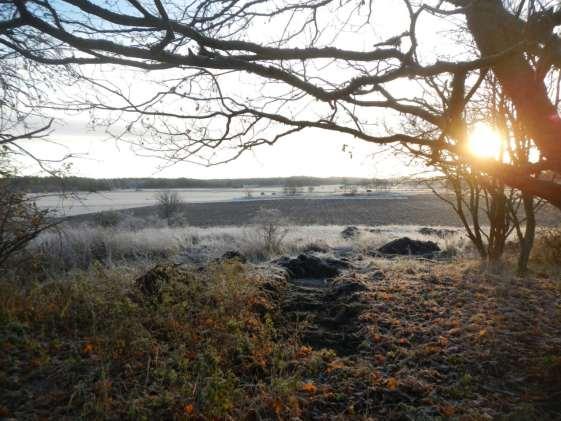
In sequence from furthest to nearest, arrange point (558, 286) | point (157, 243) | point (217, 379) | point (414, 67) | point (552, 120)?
point (157, 243), point (558, 286), point (552, 120), point (414, 67), point (217, 379)

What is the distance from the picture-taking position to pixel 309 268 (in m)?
8.30

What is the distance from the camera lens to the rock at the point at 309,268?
8.13 m

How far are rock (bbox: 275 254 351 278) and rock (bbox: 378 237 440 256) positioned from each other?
4683 millimetres

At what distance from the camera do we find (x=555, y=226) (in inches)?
457

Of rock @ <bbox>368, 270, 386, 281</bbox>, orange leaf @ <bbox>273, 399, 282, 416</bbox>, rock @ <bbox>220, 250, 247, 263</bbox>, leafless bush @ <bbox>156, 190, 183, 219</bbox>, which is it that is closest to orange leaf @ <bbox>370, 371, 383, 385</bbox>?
orange leaf @ <bbox>273, 399, 282, 416</bbox>

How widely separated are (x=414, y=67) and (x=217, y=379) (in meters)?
2.81

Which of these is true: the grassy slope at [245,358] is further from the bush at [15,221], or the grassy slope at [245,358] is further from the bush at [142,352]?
the bush at [15,221]

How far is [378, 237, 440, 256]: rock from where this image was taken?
507 inches

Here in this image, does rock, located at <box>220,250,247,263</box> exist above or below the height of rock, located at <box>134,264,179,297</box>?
below

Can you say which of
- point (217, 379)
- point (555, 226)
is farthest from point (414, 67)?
point (555, 226)

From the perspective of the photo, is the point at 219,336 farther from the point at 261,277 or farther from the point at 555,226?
the point at 555,226

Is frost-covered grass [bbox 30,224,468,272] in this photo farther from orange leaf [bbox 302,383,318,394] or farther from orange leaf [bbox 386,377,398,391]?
orange leaf [bbox 386,377,398,391]

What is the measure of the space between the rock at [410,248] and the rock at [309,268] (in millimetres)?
4683

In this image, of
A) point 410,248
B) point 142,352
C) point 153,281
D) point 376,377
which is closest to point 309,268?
point 153,281
